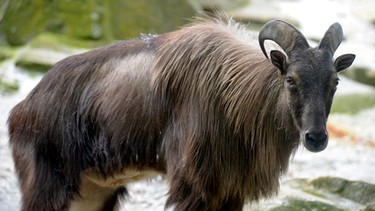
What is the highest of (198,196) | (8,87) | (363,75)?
(8,87)

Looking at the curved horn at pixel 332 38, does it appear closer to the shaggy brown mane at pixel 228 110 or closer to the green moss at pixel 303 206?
the shaggy brown mane at pixel 228 110

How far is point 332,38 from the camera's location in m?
5.22

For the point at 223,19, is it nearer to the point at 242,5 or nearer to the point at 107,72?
the point at 107,72

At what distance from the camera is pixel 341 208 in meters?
6.50

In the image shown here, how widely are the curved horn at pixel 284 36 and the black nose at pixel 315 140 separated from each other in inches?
23.3

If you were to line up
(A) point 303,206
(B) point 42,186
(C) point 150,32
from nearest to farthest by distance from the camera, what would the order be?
1. (B) point 42,186
2. (A) point 303,206
3. (C) point 150,32

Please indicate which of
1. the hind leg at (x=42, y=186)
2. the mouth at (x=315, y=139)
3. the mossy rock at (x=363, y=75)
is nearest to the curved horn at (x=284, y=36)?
the mouth at (x=315, y=139)

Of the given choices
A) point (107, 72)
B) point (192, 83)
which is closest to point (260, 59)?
point (192, 83)

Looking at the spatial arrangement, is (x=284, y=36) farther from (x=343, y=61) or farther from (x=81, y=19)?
(x=81, y=19)

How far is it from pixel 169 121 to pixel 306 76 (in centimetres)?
118

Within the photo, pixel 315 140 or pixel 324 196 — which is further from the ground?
pixel 315 140

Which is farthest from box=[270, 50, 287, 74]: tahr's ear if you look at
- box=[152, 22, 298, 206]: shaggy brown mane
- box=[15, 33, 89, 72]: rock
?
box=[15, 33, 89, 72]: rock

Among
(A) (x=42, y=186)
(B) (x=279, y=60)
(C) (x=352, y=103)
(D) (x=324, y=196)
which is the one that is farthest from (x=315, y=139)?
(C) (x=352, y=103)

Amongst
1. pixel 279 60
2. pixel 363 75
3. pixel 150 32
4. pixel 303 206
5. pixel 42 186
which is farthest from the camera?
pixel 363 75
